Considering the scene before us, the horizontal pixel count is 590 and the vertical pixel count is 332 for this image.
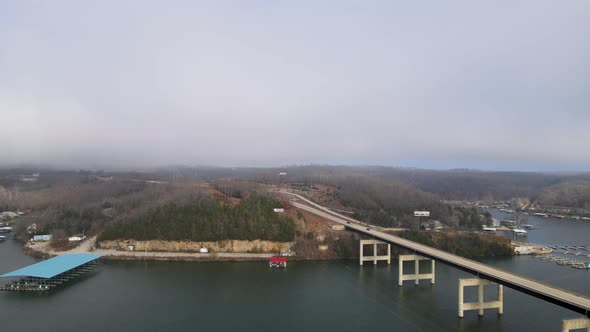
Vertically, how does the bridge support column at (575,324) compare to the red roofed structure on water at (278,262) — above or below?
above

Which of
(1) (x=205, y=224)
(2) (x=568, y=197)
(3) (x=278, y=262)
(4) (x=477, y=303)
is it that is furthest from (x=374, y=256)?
(2) (x=568, y=197)

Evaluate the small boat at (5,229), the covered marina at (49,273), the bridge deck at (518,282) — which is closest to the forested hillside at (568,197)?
the bridge deck at (518,282)

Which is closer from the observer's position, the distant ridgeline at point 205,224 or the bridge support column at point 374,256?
the bridge support column at point 374,256

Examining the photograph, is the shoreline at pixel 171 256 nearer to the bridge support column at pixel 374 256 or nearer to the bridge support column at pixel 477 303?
the bridge support column at pixel 374 256

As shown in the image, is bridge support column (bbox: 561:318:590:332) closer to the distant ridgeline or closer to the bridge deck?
the bridge deck

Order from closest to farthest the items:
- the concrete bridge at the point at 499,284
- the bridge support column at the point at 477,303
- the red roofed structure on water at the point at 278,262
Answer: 1. the concrete bridge at the point at 499,284
2. the bridge support column at the point at 477,303
3. the red roofed structure on water at the point at 278,262

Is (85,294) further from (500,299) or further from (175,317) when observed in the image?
(500,299)

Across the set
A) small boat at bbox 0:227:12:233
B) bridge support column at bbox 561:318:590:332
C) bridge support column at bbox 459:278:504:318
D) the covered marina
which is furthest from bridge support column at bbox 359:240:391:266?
small boat at bbox 0:227:12:233
